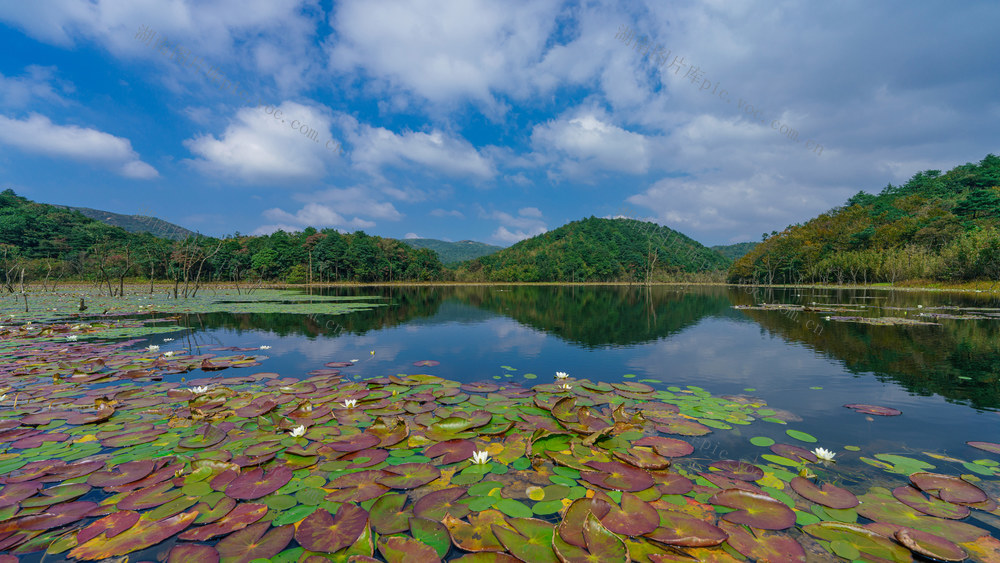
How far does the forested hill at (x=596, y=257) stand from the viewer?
71.9 m

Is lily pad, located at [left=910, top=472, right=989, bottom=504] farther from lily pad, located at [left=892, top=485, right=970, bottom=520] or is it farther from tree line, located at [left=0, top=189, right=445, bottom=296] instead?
tree line, located at [left=0, top=189, right=445, bottom=296]

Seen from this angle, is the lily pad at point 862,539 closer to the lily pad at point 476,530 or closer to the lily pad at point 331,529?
the lily pad at point 476,530

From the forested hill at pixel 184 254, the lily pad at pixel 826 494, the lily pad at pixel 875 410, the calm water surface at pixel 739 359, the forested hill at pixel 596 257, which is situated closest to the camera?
the lily pad at pixel 826 494

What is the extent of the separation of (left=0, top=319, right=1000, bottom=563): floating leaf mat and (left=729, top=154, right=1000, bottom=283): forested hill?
4547cm

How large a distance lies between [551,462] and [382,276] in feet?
205

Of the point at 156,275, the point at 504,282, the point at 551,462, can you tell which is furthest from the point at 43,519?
the point at 504,282

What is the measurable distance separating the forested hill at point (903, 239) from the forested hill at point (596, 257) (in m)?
14.6

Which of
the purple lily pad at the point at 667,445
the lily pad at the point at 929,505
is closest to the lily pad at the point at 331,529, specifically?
the purple lily pad at the point at 667,445

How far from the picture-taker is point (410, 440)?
3602 mm

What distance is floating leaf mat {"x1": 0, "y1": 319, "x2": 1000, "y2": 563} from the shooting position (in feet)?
7.06

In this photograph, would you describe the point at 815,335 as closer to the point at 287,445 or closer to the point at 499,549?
the point at 499,549

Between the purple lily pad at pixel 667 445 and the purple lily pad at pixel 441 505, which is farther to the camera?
the purple lily pad at pixel 667 445

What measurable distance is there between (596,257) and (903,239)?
141 feet

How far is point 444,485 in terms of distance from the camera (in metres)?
2.87
